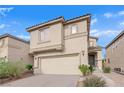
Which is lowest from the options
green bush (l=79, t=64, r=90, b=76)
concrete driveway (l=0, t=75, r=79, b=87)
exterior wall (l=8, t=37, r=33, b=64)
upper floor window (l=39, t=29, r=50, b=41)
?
concrete driveway (l=0, t=75, r=79, b=87)

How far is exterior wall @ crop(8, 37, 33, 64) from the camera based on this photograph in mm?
19172

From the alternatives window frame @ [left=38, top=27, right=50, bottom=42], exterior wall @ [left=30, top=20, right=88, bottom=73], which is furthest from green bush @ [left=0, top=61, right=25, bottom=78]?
window frame @ [left=38, top=27, right=50, bottom=42]

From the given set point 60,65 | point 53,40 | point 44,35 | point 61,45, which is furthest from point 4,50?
point 61,45

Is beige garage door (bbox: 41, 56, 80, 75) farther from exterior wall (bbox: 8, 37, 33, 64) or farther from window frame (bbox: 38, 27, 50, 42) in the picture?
exterior wall (bbox: 8, 37, 33, 64)

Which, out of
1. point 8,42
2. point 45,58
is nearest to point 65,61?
point 45,58

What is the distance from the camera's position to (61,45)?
635 inches

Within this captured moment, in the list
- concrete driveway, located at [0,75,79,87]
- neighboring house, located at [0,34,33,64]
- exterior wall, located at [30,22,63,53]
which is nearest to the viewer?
concrete driveway, located at [0,75,79,87]

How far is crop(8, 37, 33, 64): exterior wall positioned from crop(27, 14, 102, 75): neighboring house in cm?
134

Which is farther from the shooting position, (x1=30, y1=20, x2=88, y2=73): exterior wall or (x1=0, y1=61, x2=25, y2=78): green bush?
(x1=30, y1=20, x2=88, y2=73): exterior wall

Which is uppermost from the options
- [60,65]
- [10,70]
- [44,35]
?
[44,35]

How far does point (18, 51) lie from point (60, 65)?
616cm

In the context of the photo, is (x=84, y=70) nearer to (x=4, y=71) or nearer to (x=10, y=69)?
(x=10, y=69)

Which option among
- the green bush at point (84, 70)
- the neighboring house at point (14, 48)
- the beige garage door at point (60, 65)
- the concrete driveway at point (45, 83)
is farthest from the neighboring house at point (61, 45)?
the concrete driveway at point (45, 83)
